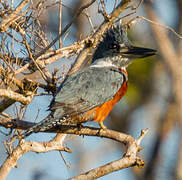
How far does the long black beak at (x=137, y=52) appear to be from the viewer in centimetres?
666

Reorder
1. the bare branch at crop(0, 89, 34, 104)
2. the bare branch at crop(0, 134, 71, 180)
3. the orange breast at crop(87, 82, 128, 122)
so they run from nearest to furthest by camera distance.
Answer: the bare branch at crop(0, 89, 34, 104) → the bare branch at crop(0, 134, 71, 180) → the orange breast at crop(87, 82, 128, 122)

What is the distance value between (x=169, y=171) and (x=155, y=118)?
2.55 metres

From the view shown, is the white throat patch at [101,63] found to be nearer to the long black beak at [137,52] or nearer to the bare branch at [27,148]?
the long black beak at [137,52]

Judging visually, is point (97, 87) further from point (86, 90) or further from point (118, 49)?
point (118, 49)

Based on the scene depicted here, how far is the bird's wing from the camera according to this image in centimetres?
565

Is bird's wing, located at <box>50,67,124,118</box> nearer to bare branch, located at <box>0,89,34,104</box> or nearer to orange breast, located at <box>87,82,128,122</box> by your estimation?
orange breast, located at <box>87,82,128,122</box>

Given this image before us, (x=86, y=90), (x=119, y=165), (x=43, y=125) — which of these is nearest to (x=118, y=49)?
(x=86, y=90)

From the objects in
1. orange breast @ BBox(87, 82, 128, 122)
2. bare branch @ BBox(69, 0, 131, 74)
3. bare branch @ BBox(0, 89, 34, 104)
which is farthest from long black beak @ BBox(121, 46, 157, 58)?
bare branch @ BBox(0, 89, 34, 104)

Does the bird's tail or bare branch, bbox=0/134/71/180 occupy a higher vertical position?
the bird's tail

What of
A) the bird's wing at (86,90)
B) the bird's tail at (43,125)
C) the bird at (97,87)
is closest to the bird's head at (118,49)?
the bird at (97,87)

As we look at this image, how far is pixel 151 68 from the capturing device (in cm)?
1150

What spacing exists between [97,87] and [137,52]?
897 millimetres

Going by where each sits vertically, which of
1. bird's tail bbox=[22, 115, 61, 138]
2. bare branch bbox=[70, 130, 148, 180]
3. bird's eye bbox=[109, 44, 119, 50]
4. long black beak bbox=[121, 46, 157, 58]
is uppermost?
bird's eye bbox=[109, 44, 119, 50]

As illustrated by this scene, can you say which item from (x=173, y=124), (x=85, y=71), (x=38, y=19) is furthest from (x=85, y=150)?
(x=38, y=19)
